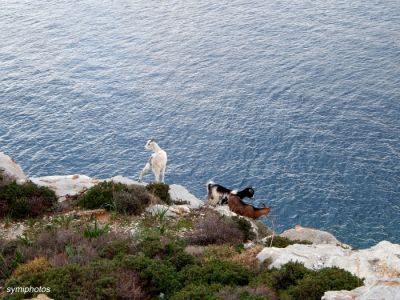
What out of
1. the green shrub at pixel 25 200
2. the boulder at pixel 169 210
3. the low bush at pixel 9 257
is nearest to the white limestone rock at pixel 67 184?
the green shrub at pixel 25 200

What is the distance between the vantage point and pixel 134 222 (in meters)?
24.3

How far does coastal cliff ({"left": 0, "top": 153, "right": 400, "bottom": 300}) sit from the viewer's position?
15.9 meters

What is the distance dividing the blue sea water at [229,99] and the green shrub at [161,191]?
16.4 m

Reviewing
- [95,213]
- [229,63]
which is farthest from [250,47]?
[95,213]

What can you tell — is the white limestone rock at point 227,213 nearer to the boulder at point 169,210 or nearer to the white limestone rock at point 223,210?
the white limestone rock at point 223,210

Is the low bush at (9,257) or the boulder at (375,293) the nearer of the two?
the boulder at (375,293)

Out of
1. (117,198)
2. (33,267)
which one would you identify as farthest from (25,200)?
(33,267)

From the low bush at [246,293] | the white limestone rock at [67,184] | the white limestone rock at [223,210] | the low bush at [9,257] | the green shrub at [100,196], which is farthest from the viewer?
the white limestone rock at [67,184]

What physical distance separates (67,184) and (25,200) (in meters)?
4.24

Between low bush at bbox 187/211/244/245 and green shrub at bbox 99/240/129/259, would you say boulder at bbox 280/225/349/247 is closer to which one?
low bush at bbox 187/211/244/245

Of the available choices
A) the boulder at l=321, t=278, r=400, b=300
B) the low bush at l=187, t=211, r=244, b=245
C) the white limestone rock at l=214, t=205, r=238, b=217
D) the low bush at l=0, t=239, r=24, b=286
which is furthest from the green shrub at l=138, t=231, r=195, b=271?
the white limestone rock at l=214, t=205, r=238, b=217

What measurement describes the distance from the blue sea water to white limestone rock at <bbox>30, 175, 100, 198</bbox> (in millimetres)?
17996

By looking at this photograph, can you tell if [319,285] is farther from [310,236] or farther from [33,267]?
[310,236]

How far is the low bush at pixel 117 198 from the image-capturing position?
25125 millimetres
